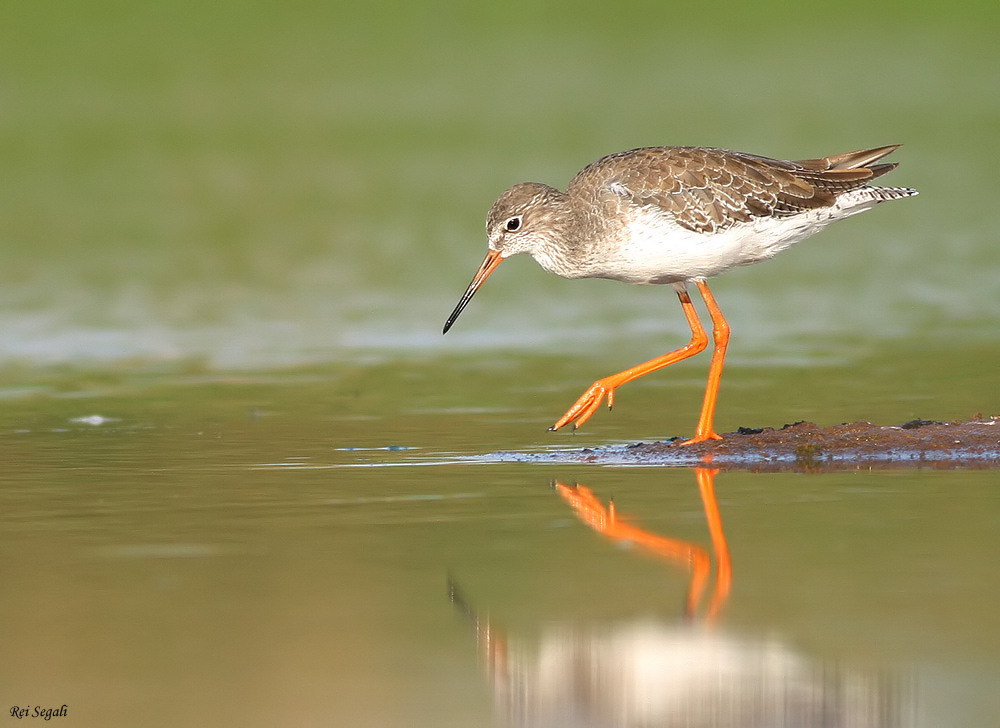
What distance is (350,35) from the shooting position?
139 feet

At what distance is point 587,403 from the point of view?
38.9ft

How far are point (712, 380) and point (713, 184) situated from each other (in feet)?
4.55

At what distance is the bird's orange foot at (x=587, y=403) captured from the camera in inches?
464

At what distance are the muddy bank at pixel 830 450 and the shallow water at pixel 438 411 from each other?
432mm

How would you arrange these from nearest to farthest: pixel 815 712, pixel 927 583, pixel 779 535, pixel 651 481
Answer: pixel 815 712
pixel 927 583
pixel 779 535
pixel 651 481

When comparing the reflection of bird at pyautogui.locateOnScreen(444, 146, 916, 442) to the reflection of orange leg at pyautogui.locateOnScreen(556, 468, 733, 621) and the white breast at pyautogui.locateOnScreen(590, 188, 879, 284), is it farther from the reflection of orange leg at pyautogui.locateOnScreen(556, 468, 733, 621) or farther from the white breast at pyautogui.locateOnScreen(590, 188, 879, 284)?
the reflection of orange leg at pyautogui.locateOnScreen(556, 468, 733, 621)

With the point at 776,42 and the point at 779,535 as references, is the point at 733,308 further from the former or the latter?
the point at 776,42

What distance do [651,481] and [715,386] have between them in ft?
6.36

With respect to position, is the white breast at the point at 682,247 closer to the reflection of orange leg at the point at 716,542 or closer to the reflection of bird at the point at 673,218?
the reflection of bird at the point at 673,218

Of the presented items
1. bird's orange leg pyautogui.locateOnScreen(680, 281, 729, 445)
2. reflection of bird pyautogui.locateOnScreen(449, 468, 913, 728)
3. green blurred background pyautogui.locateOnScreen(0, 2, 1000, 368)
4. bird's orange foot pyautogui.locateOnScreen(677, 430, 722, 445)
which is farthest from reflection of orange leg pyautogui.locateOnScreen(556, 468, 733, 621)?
green blurred background pyautogui.locateOnScreen(0, 2, 1000, 368)

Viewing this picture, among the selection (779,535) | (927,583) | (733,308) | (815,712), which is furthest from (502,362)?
(815,712)

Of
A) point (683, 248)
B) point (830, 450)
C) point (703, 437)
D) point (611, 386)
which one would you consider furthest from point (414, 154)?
point (830, 450)

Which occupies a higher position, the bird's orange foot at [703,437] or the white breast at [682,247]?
the white breast at [682,247]

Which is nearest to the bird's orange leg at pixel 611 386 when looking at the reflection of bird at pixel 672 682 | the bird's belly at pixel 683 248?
the bird's belly at pixel 683 248
